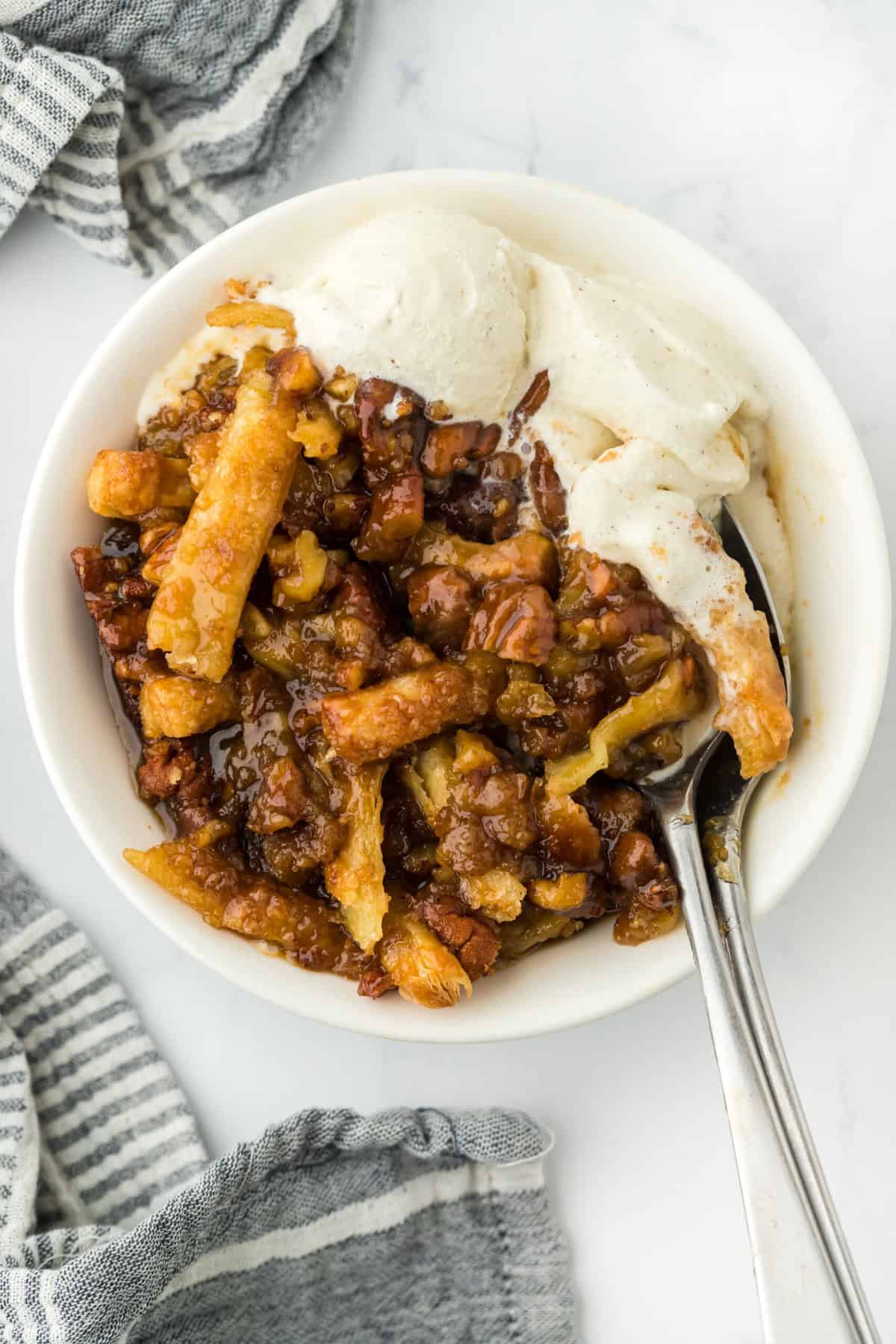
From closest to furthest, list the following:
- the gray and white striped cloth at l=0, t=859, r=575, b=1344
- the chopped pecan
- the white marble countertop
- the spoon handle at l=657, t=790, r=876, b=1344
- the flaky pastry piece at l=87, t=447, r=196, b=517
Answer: the spoon handle at l=657, t=790, r=876, b=1344, the chopped pecan, the flaky pastry piece at l=87, t=447, r=196, b=517, the gray and white striped cloth at l=0, t=859, r=575, b=1344, the white marble countertop

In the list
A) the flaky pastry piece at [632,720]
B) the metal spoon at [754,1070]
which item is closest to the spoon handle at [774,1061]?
the metal spoon at [754,1070]

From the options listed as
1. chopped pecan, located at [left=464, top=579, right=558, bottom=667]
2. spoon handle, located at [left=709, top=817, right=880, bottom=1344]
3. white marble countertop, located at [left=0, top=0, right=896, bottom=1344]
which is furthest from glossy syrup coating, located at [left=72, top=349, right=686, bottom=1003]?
white marble countertop, located at [left=0, top=0, right=896, bottom=1344]

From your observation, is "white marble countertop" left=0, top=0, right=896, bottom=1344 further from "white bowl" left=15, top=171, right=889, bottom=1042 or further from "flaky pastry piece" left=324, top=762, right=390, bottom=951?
"flaky pastry piece" left=324, top=762, right=390, bottom=951

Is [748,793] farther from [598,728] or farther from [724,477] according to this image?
[724,477]

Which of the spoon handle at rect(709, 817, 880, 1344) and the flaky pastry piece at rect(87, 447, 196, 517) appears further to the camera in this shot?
the flaky pastry piece at rect(87, 447, 196, 517)

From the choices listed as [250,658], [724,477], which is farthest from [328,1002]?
[724,477]

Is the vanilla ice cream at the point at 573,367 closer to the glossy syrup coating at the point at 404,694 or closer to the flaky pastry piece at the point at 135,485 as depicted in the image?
the glossy syrup coating at the point at 404,694
